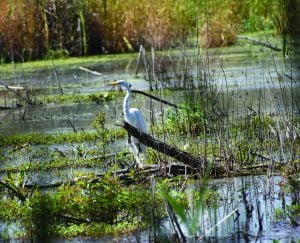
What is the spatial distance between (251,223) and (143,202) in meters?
0.74

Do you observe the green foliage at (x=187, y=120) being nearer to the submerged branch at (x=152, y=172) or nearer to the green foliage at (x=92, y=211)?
the submerged branch at (x=152, y=172)

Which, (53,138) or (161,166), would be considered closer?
(161,166)

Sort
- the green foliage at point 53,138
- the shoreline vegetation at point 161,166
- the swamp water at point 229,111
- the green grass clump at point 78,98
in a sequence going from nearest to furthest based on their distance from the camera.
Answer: the swamp water at point 229,111, the shoreline vegetation at point 161,166, the green foliage at point 53,138, the green grass clump at point 78,98

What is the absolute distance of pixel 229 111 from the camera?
449 inches

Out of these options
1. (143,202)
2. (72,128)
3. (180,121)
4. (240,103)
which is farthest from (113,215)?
(240,103)

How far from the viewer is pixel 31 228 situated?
608 centimetres

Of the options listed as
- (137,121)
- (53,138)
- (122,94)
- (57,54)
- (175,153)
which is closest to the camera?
(175,153)

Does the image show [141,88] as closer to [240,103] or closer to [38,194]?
[240,103]

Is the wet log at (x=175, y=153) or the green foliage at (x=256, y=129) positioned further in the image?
the green foliage at (x=256, y=129)

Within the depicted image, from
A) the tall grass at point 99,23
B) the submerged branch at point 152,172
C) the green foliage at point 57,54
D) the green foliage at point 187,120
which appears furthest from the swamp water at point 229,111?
the green foliage at point 57,54

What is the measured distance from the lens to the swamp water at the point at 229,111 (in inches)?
232

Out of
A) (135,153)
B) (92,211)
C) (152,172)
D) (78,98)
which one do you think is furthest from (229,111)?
(92,211)

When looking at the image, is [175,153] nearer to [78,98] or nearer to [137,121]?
[137,121]

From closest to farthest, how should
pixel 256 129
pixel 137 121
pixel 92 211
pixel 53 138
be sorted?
pixel 92 211 < pixel 256 129 < pixel 137 121 < pixel 53 138
